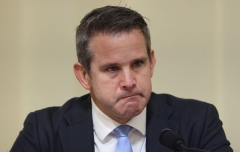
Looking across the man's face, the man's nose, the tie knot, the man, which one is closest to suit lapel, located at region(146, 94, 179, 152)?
the man

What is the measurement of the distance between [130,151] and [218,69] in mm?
902

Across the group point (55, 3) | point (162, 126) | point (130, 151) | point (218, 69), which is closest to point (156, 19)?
point (218, 69)

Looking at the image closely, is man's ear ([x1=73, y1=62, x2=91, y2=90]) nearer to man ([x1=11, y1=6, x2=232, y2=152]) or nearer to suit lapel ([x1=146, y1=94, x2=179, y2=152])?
man ([x1=11, y1=6, x2=232, y2=152])

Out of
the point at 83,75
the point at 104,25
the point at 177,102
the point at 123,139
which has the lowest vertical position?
the point at 123,139

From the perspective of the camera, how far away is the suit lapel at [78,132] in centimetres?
180

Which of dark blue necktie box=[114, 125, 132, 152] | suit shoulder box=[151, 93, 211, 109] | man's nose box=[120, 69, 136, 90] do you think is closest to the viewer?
man's nose box=[120, 69, 136, 90]

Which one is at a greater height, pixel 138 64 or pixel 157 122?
pixel 138 64

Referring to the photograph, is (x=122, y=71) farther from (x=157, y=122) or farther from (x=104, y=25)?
(x=157, y=122)

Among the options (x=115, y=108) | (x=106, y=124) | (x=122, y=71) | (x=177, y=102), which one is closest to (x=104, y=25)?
(x=122, y=71)

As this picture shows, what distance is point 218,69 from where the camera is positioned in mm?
2340

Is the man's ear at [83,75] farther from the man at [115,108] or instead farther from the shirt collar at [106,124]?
the shirt collar at [106,124]

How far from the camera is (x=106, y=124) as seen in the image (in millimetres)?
1816

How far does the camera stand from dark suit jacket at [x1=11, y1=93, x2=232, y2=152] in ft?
5.93

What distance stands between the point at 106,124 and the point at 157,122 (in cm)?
25
